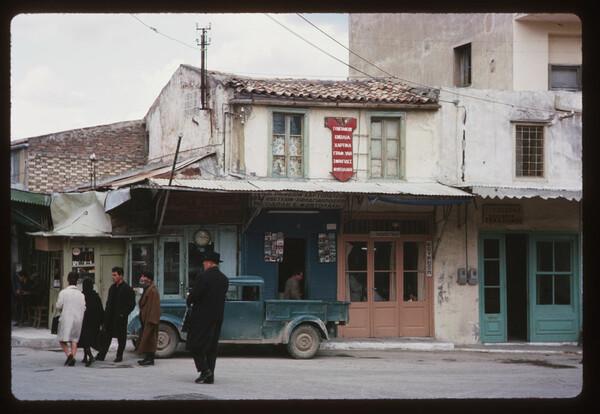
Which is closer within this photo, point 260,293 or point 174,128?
point 260,293

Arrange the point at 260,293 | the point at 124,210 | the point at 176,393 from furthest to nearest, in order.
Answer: the point at 124,210
the point at 260,293
the point at 176,393

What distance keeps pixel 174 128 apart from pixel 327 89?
4756 millimetres

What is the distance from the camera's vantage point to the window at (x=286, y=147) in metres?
16.8

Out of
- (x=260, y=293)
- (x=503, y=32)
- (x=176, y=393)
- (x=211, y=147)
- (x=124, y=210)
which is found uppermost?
(x=503, y=32)

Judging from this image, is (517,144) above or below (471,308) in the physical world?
above

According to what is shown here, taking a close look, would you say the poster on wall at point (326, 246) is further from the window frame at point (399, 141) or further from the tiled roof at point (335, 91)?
the tiled roof at point (335, 91)

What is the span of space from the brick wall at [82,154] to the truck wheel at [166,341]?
933 cm

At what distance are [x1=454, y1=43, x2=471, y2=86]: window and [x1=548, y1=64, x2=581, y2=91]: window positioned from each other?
2.93 meters

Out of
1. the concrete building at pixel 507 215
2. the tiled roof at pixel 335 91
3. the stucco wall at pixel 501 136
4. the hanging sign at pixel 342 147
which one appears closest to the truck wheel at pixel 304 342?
the hanging sign at pixel 342 147

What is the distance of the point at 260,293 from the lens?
1366 cm

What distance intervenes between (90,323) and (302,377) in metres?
3.82
